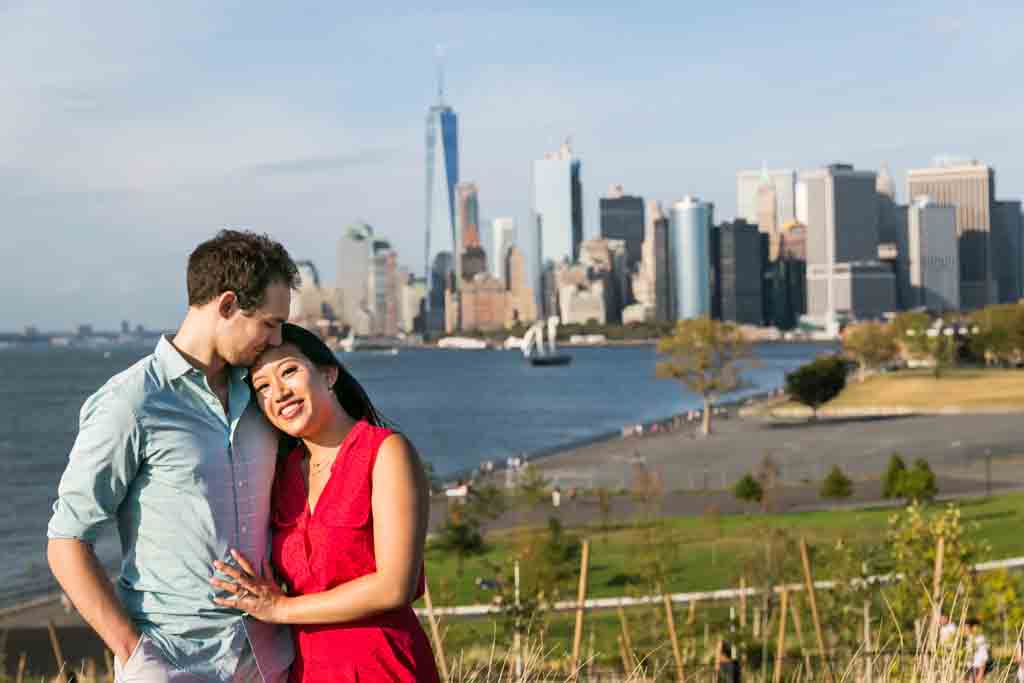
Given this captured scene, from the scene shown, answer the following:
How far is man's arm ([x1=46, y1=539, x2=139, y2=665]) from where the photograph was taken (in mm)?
2984

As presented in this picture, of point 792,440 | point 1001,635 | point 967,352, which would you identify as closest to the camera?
point 1001,635

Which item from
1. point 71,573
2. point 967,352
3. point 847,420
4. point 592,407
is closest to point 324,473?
point 71,573

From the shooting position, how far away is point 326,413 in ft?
10.5

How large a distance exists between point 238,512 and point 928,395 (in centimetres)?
5964

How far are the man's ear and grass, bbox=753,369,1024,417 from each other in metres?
53.9

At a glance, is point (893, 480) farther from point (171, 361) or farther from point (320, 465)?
point (171, 361)

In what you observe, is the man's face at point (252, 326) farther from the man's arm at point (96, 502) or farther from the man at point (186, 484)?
the man's arm at point (96, 502)

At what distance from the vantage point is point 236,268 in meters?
3.01

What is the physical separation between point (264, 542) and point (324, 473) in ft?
0.71

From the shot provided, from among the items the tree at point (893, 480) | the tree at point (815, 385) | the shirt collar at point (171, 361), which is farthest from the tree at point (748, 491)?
the tree at point (815, 385)

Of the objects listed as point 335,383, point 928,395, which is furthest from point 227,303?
point 928,395

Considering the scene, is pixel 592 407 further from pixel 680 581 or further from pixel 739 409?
pixel 680 581

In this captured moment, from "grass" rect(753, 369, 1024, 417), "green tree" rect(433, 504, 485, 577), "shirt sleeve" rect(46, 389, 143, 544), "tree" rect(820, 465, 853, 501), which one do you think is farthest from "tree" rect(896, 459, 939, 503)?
"grass" rect(753, 369, 1024, 417)

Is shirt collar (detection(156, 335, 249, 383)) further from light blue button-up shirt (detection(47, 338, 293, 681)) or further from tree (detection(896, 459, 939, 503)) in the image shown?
tree (detection(896, 459, 939, 503))
